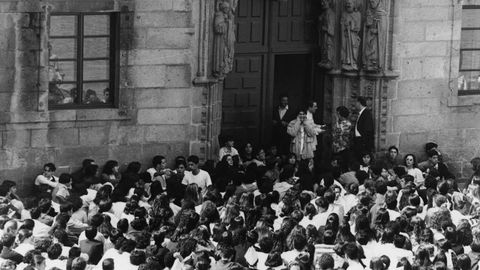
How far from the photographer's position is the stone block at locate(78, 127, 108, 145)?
1727 inches

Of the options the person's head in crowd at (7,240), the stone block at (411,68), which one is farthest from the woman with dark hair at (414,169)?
the person's head in crowd at (7,240)

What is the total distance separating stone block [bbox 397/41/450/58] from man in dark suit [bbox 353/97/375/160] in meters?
1.64

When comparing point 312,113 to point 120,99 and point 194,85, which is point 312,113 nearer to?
point 194,85

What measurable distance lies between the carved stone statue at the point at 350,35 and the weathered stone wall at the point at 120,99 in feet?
12.6

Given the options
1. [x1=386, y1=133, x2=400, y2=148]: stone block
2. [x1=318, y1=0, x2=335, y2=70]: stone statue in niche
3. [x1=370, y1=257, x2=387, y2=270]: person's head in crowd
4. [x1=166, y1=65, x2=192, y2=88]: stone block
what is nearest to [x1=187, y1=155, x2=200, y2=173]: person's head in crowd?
[x1=166, y1=65, x2=192, y2=88]: stone block

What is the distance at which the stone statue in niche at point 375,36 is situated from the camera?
46.2 meters

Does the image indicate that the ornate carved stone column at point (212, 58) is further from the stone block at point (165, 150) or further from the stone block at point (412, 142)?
the stone block at point (412, 142)

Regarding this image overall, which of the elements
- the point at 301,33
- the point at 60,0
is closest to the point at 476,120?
the point at 301,33

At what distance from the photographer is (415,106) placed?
47281 millimetres

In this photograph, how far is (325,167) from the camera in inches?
1746

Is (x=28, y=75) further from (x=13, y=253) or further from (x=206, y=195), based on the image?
(x=13, y=253)

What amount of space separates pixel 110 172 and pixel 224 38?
172 inches

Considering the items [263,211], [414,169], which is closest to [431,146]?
[414,169]

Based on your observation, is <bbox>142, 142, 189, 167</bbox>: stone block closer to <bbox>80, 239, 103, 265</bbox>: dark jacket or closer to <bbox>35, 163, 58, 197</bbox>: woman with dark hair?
<bbox>35, 163, 58, 197</bbox>: woman with dark hair
